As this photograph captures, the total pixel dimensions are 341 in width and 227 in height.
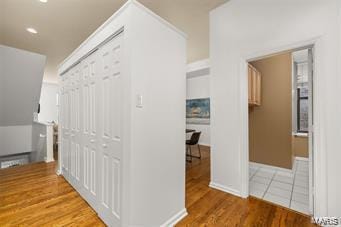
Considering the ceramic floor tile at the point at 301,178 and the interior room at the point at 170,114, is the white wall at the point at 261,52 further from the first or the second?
the ceramic floor tile at the point at 301,178

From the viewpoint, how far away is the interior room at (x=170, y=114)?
160cm

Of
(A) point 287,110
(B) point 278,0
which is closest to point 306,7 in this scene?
(B) point 278,0

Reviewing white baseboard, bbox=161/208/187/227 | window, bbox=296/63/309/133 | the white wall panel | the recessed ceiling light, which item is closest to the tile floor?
white baseboard, bbox=161/208/187/227

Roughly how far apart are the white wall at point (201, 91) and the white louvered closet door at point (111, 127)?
5011 millimetres

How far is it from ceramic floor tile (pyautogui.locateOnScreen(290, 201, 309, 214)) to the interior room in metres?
0.02

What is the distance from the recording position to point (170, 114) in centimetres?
186

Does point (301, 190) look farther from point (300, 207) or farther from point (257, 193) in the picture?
point (257, 193)

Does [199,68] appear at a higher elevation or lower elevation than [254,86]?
higher

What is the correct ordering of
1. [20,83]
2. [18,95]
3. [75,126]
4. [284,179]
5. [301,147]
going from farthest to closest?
[301,147] → [18,95] → [20,83] → [284,179] → [75,126]

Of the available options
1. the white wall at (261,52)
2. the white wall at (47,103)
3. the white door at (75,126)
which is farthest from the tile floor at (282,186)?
the white wall at (47,103)

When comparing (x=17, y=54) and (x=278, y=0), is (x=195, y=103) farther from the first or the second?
(x=17, y=54)

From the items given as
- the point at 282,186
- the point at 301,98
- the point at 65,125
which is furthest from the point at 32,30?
the point at 301,98

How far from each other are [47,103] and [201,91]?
8568 millimetres

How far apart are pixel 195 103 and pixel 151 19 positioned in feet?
17.5
